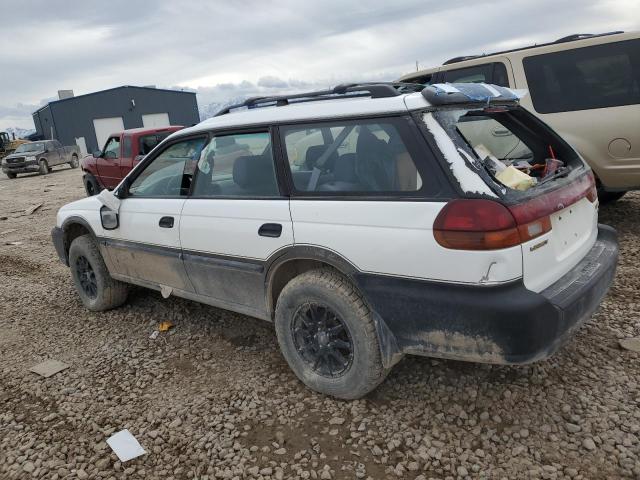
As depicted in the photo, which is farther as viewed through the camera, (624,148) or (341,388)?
(624,148)

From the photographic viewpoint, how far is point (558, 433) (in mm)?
2432

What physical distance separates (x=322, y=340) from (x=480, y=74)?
4.29 m

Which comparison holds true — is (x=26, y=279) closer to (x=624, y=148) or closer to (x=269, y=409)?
(x=269, y=409)

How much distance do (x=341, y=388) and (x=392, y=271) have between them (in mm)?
814

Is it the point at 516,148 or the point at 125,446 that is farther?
the point at 516,148

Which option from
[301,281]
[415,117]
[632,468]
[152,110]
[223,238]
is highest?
[152,110]

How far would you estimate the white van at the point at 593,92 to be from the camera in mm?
4855

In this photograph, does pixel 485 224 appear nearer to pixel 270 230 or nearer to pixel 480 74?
pixel 270 230

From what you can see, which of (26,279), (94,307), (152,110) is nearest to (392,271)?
(94,307)

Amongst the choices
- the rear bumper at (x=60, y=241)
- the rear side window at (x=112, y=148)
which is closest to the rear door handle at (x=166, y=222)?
the rear bumper at (x=60, y=241)

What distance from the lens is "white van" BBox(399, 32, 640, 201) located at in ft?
15.9

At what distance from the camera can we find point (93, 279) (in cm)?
461

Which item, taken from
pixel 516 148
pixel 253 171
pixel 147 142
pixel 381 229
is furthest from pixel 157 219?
pixel 147 142

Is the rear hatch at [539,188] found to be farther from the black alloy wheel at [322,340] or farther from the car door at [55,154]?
the car door at [55,154]
